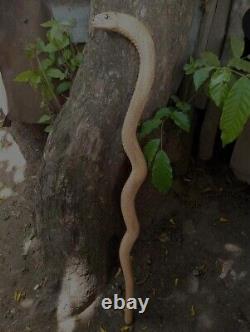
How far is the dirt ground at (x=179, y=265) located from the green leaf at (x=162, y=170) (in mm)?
439

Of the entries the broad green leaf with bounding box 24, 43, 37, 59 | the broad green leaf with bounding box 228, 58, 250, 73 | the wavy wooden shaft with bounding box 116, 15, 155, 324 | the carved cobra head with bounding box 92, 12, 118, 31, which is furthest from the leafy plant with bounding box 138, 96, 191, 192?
the broad green leaf with bounding box 24, 43, 37, 59

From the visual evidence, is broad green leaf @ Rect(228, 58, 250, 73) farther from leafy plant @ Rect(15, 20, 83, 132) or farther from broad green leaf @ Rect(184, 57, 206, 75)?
leafy plant @ Rect(15, 20, 83, 132)

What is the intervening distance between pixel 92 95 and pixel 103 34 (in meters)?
0.21

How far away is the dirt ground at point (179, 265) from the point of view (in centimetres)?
162

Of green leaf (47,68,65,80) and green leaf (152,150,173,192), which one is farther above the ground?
green leaf (47,68,65,80)

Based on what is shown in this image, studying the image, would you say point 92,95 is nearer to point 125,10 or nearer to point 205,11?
point 125,10

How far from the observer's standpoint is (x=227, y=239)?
1796mm

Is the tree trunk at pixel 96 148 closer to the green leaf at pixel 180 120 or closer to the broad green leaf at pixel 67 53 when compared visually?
the green leaf at pixel 180 120

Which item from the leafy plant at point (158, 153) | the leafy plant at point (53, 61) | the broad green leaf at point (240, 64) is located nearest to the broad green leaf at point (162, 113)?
the leafy plant at point (158, 153)

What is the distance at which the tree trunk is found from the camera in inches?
53.3

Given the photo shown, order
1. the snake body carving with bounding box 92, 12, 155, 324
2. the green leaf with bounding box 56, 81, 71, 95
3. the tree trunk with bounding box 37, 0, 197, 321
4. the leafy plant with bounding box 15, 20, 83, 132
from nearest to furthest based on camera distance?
the snake body carving with bounding box 92, 12, 155, 324
the tree trunk with bounding box 37, 0, 197, 321
the leafy plant with bounding box 15, 20, 83, 132
the green leaf with bounding box 56, 81, 71, 95

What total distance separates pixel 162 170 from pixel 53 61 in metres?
0.66

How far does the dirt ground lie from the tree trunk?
120 millimetres

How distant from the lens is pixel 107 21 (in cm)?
123
